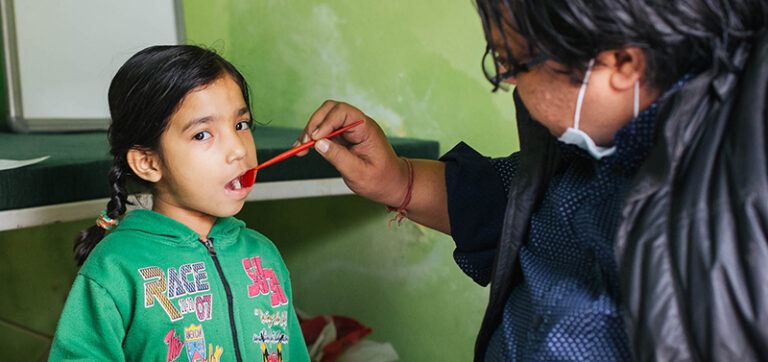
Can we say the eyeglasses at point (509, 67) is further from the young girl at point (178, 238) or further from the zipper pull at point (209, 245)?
the zipper pull at point (209, 245)

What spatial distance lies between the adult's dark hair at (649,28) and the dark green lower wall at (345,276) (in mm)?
1138

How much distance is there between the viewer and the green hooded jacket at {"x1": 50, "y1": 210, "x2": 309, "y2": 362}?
1000 millimetres

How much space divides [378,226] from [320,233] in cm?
Result: 28

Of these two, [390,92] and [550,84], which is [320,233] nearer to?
[390,92]

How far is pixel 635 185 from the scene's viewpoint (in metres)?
0.75

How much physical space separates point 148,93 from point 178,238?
0.25 meters

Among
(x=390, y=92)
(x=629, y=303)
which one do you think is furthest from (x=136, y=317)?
(x=390, y=92)

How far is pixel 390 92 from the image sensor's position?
196 centimetres

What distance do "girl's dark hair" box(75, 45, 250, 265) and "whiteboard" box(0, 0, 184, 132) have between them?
1189mm

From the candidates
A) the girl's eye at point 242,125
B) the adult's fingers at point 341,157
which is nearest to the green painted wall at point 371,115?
the adult's fingers at point 341,157

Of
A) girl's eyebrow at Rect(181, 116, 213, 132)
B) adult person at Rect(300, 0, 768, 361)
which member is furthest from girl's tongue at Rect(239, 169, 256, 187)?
adult person at Rect(300, 0, 768, 361)

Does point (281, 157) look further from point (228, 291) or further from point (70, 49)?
point (70, 49)

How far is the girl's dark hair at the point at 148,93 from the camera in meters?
1.09

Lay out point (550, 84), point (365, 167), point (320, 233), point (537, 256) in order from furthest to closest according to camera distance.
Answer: point (320, 233), point (365, 167), point (537, 256), point (550, 84)
